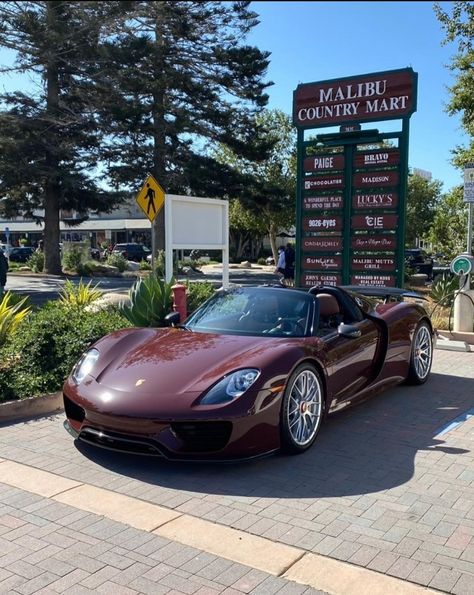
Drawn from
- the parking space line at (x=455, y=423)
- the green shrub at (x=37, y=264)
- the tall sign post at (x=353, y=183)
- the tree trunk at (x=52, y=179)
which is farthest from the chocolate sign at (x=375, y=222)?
the green shrub at (x=37, y=264)

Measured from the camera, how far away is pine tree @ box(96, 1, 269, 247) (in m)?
29.6

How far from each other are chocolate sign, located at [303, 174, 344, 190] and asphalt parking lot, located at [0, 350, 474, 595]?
7160mm

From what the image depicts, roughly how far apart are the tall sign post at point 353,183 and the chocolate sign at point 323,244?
0.07ft

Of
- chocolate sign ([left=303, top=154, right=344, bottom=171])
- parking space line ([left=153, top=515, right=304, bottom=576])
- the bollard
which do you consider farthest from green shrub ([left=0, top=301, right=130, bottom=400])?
chocolate sign ([left=303, top=154, right=344, bottom=171])

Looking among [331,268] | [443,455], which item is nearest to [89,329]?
[443,455]

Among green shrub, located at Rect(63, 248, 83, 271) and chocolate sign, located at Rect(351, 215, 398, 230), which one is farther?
green shrub, located at Rect(63, 248, 83, 271)

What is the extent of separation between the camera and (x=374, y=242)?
11.6 m

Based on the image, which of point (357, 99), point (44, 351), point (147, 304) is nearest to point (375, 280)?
point (357, 99)

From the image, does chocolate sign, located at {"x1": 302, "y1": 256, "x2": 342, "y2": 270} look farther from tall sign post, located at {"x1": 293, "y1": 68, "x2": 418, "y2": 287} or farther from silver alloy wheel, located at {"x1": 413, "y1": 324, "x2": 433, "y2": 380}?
silver alloy wheel, located at {"x1": 413, "y1": 324, "x2": 433, "y2": 380}

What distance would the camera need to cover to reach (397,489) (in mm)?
4211

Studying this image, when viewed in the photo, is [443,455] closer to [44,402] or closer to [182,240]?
[44,402]

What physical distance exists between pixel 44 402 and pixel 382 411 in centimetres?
340

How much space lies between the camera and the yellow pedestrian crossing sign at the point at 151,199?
10609 mm

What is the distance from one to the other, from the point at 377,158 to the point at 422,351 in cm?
533
